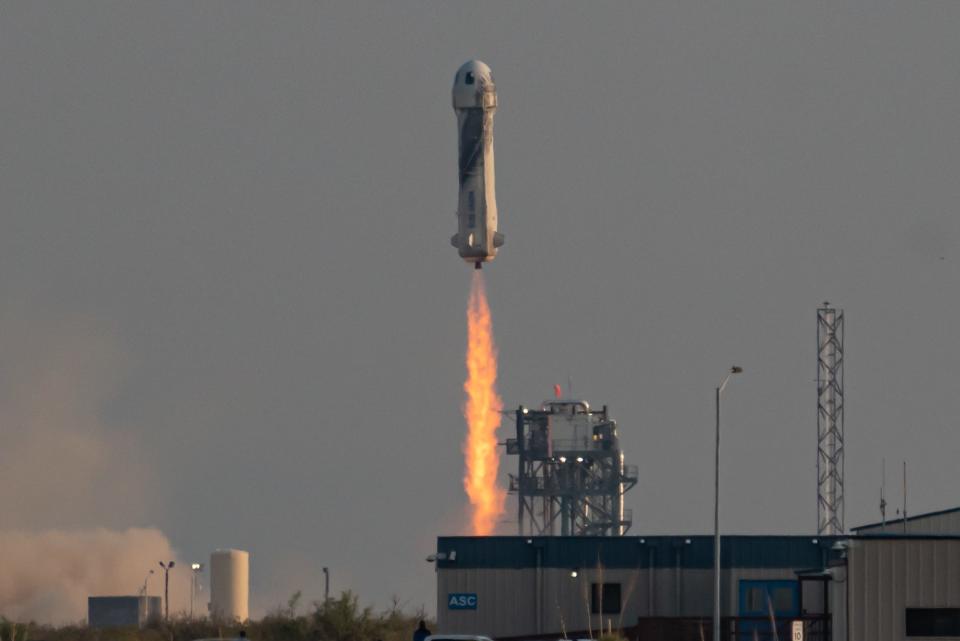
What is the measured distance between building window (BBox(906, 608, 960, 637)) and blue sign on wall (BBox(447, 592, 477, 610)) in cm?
2665

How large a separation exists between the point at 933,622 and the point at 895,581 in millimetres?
1649

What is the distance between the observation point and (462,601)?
91.2 m

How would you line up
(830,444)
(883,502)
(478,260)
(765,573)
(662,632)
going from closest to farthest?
(662,632) → (765,573) → (883,502) → (478,260) → (830,444)

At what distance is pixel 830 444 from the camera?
5241 inches

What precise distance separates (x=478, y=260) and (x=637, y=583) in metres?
27.8

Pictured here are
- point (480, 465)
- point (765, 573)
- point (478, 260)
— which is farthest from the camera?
point (480, 465)

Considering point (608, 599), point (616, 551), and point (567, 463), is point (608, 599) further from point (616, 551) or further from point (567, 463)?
point (567, 463)

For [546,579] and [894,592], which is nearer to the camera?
[894,592]

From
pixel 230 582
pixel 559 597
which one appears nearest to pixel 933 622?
pixel 559 597

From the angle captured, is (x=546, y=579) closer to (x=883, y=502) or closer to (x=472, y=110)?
(x=883, y=502)

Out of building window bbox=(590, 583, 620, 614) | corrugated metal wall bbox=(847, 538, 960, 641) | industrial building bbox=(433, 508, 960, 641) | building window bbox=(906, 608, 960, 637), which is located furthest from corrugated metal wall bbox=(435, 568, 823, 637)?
corrugated metal wall bbox=(847, 538, 960, 641)

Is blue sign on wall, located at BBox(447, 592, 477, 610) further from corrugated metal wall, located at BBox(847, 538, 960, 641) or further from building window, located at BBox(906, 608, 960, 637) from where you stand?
building window, located at BBox(906, 608, 960, 637)

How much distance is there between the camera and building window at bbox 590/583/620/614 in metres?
90.4

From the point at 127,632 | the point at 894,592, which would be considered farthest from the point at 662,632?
the point at 127,632
